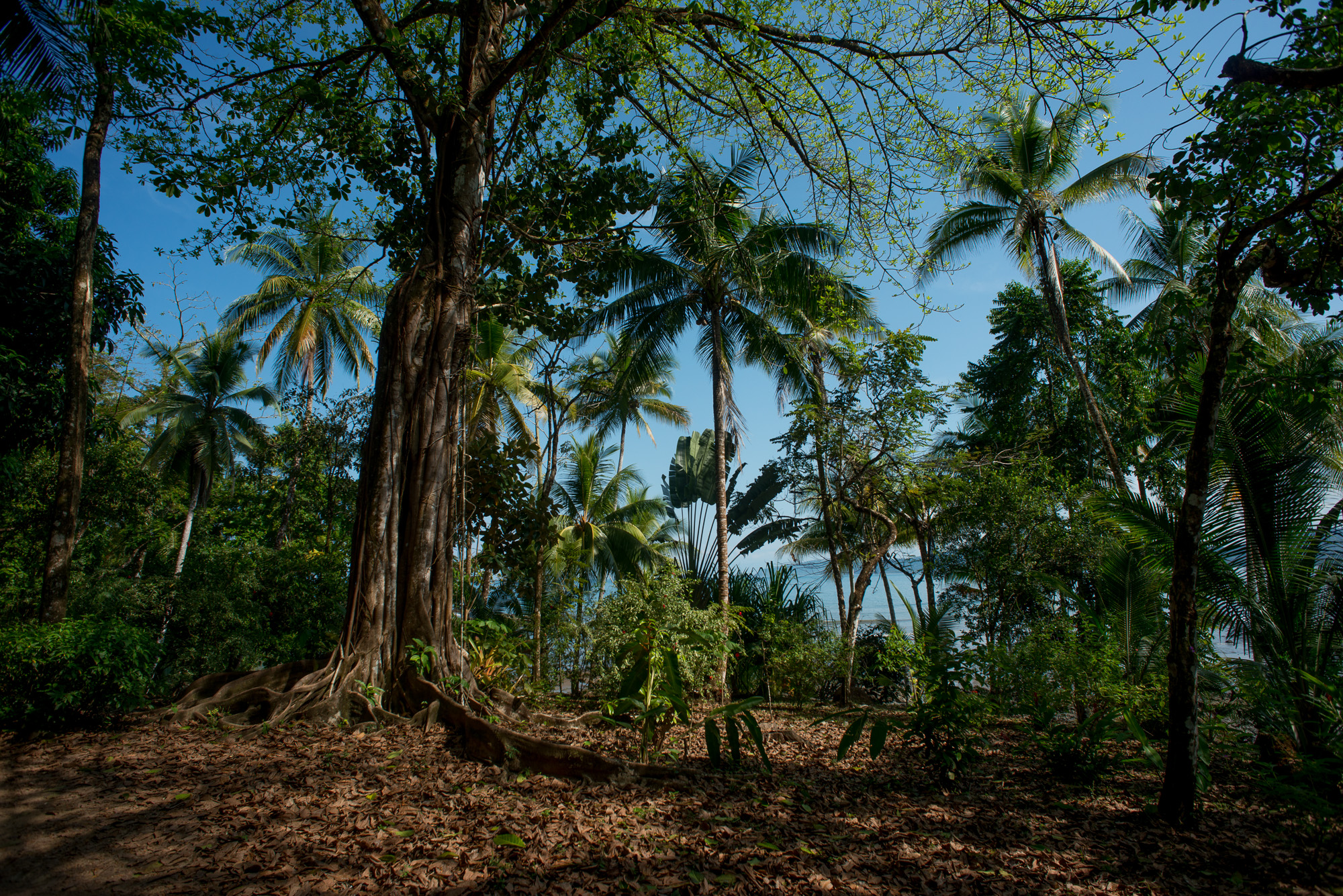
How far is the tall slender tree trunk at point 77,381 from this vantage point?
20.9ft

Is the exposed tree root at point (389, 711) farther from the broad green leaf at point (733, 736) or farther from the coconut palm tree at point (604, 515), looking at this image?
the coconut palm tree at point (604, 515)

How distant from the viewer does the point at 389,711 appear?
5.04 meters

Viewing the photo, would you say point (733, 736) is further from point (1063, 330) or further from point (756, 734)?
point (1063, 330)

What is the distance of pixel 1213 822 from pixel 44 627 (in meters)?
8.35

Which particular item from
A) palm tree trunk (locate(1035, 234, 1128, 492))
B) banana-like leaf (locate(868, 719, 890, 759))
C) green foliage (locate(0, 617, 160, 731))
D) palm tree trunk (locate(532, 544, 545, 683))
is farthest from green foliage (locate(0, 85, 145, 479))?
palm tree trunk (locate(1035, 234, 1128, 492))

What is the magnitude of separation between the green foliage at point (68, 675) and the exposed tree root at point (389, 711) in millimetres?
497

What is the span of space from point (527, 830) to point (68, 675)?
388cm

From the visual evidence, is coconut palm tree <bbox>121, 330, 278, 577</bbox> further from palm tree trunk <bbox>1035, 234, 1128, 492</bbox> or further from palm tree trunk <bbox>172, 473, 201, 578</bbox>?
palm tree trunk <bbox>1035, 234, 1128, 492</bbox>

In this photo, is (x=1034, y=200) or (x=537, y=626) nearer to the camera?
(x=537, y=626)

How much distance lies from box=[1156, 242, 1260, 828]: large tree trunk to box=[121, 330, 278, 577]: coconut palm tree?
2103 centimetres

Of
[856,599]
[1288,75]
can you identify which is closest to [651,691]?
[1288,75]

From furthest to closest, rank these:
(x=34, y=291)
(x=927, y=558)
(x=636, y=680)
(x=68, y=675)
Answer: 1. (x=927, y=558)
2. (x=34, y=291)
3. (x=636, y=680)
4. (x=68, y=675)

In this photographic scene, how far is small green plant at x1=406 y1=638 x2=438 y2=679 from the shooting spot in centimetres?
533

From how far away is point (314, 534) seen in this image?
16172mm
